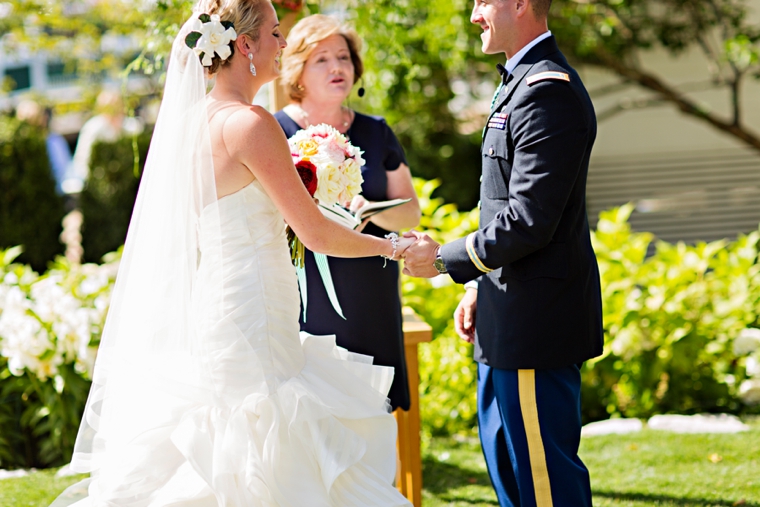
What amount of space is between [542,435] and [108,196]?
26.4ft

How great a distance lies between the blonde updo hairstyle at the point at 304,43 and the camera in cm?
339

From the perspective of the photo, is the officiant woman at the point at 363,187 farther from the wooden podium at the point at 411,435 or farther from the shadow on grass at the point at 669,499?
the shadow on grass at the point at 669,499

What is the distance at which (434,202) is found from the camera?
18.9 feet

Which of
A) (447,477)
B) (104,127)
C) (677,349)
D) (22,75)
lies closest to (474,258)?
(447,477)

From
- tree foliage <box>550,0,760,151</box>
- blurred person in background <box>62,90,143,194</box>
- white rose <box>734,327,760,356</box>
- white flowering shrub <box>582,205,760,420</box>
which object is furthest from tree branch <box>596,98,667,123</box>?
blurred person in background <box>62,90,143,194</box>

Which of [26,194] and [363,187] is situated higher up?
[26,194]

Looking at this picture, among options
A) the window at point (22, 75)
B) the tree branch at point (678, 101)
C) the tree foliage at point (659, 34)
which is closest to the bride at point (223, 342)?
the tree foliage at point (659, 34)

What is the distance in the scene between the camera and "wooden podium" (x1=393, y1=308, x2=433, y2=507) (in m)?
3.62

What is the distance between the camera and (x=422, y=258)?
273cm

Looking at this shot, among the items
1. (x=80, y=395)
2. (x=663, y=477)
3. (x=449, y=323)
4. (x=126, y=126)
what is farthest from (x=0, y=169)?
(x=663, y=477)

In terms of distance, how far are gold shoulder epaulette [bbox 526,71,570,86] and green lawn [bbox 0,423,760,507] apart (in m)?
2.19

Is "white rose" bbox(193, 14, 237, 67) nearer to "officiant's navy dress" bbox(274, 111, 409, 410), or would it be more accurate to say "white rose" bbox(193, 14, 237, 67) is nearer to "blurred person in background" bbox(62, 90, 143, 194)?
"officiant's navy dress" bbox(274, 111, 409, 410)

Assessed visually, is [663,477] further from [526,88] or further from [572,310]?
[526,88]

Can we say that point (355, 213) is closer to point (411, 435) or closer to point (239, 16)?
point (239, 16)
